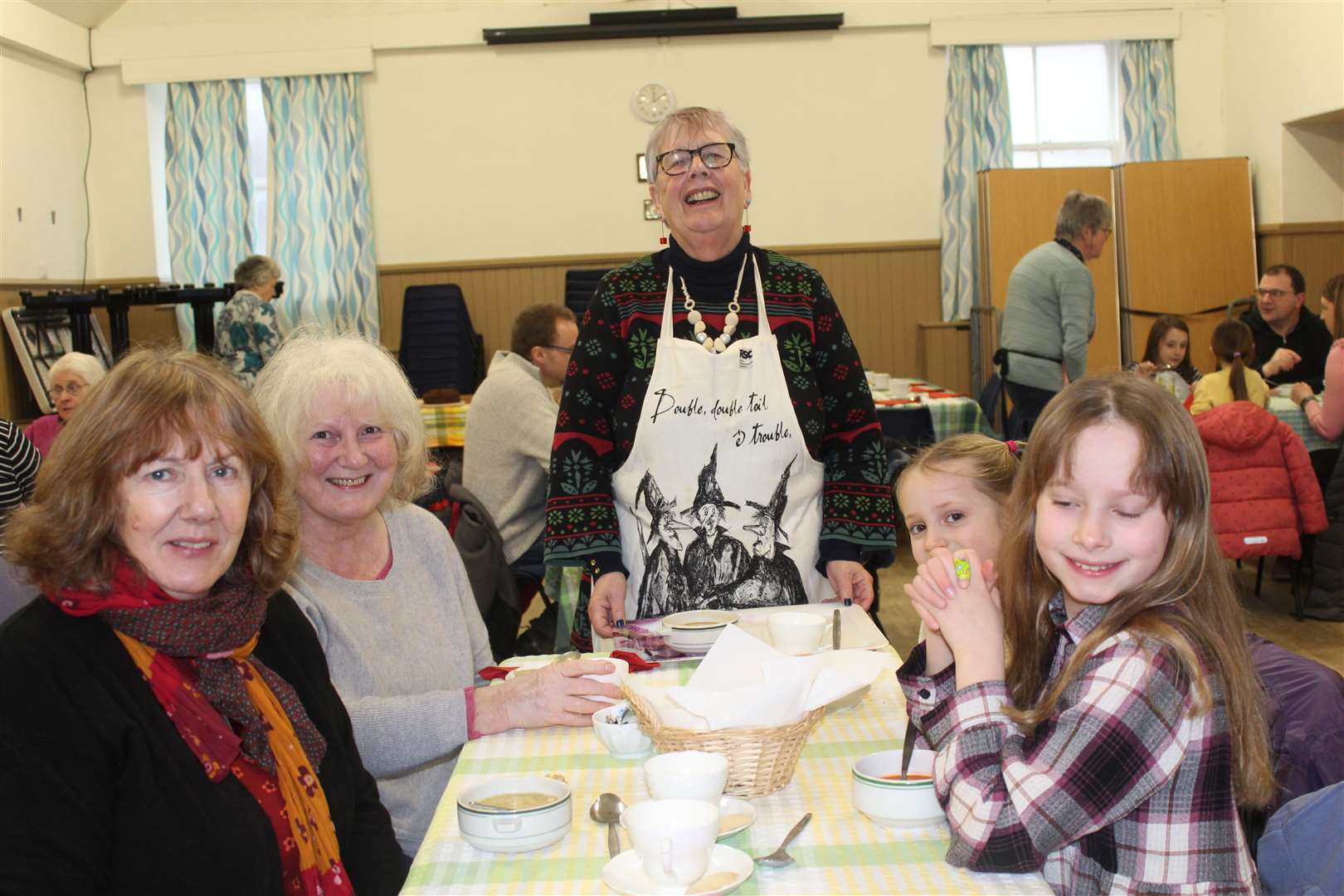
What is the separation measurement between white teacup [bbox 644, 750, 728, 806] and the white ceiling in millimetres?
8252

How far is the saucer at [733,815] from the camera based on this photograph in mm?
1303

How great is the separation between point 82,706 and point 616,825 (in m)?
0.57

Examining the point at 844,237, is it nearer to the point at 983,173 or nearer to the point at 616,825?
the point at 983,173

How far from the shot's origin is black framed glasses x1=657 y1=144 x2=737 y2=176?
231 centimetres

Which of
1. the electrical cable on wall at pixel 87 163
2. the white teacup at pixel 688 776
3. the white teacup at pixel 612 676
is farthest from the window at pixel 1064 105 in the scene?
the white teacup at pixel 688 776

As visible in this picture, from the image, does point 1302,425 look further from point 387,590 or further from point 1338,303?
point 387,590

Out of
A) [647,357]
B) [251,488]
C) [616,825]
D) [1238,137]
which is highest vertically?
[1238,137]

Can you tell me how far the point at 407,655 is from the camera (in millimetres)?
1963

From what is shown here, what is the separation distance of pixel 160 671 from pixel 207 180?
8094 millimetres

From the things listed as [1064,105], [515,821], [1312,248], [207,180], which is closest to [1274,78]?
[1312,248]

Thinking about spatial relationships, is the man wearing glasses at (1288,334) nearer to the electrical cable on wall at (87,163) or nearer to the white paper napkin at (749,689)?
the white paper napkin at (749,689)

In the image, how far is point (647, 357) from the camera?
2.39m

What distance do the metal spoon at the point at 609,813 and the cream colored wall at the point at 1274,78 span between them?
742 centimetres

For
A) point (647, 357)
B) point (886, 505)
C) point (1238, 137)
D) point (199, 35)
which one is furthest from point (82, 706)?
point (1238, 137)
